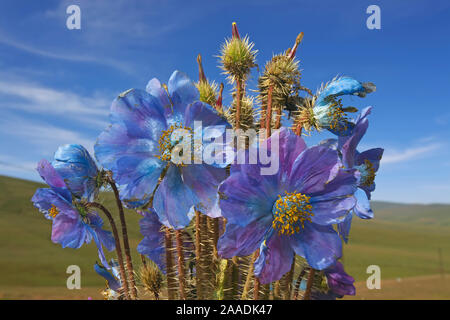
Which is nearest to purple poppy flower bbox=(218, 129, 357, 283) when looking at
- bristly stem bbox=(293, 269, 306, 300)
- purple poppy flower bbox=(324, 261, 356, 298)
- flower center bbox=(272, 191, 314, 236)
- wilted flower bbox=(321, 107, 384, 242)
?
flower center bbox=(272, 191, 314, 236)

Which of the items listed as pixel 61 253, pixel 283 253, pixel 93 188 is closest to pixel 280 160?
pixel 283 253

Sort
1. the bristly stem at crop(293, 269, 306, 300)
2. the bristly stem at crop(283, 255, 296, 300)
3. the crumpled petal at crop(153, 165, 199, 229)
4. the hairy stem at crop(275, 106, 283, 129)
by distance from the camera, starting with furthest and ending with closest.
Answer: the bristly stem at crop(293, 269, 306, 300) < the hairy stem at crop(275, 106, 283, 129) < the bristly stem at crop(283, 255, 296, 300) < the crumpled petal at crop(153, 165, 199, 229)

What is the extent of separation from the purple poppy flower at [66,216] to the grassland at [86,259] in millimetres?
182

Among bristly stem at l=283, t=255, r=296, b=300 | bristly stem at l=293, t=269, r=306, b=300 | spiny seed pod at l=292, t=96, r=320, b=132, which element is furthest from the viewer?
bristly stem at l=293, t=269, r=306, b=300

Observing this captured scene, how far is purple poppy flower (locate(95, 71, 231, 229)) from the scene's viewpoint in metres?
1.52

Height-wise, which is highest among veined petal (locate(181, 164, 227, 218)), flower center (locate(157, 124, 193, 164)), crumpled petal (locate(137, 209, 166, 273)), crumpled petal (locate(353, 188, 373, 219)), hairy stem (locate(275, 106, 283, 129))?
hairy stem (locate(275, 106, 283, 129))

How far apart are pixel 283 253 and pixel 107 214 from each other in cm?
93

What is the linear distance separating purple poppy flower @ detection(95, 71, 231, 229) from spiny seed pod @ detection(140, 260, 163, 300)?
489 mm

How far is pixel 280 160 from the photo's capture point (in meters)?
1.44

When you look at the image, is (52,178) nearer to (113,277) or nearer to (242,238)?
(113,277)

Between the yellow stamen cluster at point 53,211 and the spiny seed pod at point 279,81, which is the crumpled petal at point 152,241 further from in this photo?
the spiny seed pod at point 279,81

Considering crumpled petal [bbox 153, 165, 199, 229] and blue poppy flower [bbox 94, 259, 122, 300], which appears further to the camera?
blue poppy flower [bbox 94, 259, 122, 300]

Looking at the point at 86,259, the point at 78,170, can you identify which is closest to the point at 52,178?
the point at 78,170

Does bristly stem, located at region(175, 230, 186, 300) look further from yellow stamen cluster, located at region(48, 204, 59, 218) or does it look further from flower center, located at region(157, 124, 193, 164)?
yellow stamen cluster, located at region(48, 204, 59, 218)
